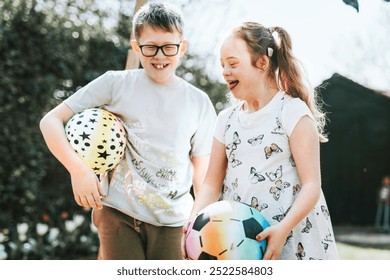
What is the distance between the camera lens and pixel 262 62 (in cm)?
195

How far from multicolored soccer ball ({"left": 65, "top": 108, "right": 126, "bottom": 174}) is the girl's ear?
1.74ft

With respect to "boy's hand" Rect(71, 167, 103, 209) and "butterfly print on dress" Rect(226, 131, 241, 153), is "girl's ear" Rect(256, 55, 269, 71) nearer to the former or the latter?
"butterfly print on dress" Rect(226, 131, 241, 153)

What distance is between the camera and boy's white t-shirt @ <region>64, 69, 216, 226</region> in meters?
2.06

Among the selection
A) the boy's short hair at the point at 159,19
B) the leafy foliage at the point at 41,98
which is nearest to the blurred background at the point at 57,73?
the leafy foliage at the point at 41,98

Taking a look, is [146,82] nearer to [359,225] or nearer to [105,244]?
[105,244]

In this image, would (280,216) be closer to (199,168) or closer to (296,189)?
(296,189)

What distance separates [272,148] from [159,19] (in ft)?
2.07

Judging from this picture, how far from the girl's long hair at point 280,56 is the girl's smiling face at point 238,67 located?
0.07 feet

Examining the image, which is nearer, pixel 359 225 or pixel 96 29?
pixel 96 29

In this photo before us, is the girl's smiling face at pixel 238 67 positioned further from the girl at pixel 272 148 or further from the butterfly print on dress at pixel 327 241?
the butterfly print on dress at pixel 327 241

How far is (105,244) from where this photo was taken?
2.12 metres
